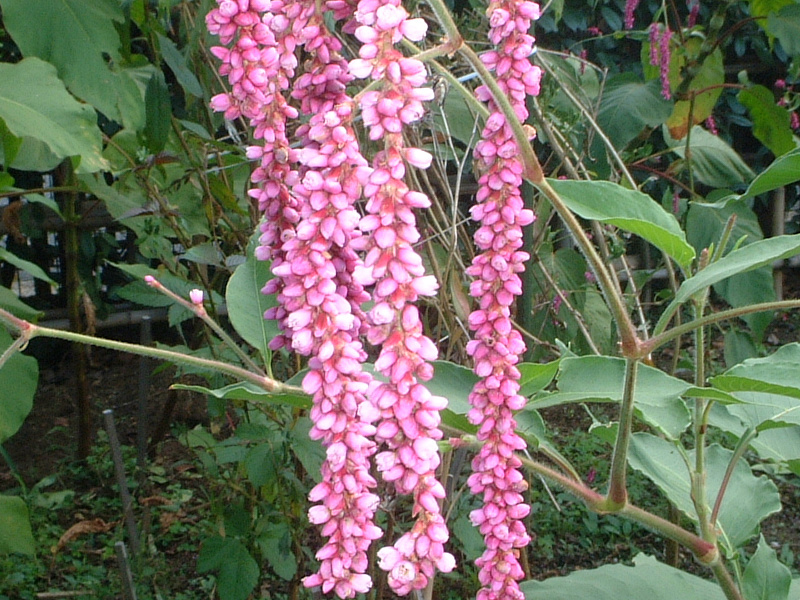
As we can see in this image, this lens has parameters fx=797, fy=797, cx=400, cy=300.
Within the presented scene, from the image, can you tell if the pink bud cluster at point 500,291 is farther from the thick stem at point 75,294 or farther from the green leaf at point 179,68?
the thick stem at point 75,294

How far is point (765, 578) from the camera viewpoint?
0.92 meters

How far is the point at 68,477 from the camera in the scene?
2861 millimetres

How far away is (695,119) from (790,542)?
1.35 metres

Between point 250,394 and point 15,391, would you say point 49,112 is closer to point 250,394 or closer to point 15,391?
point 15,391

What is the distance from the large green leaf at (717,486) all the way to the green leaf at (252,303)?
1.54ft

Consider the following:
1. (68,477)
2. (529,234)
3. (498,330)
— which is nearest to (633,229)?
(498,330)

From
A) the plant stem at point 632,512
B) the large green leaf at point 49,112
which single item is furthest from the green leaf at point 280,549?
the plant stem at point 632,512

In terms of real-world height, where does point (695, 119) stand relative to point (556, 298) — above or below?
above

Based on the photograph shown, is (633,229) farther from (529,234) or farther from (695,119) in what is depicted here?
(695,119)

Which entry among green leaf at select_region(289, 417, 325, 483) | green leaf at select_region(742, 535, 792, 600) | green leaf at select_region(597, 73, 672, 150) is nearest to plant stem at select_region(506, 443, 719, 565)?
green leaf at select_region(742, 535, 792, 600)

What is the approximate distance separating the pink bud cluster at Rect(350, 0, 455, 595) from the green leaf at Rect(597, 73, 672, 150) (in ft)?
5.32

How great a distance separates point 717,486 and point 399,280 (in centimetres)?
83

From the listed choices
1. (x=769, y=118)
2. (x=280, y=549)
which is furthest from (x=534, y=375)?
(x=769, y=118)

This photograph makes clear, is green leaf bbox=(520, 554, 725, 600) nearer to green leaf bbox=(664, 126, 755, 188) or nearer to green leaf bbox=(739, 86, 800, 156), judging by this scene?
green leaf bbox=(664, 126, 755, 188)
